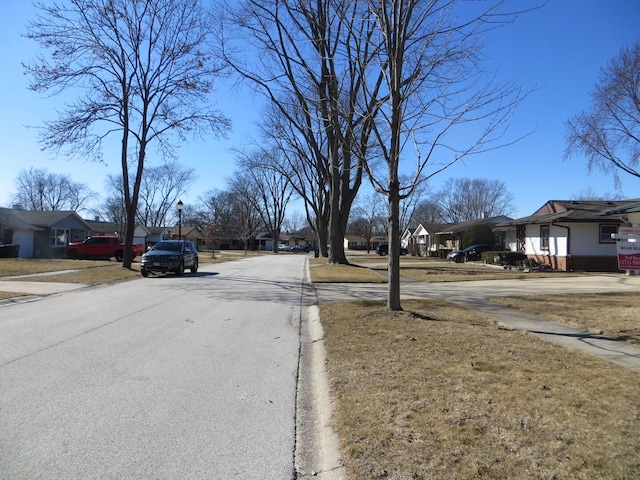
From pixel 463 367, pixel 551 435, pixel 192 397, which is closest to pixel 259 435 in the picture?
pixel 192 397

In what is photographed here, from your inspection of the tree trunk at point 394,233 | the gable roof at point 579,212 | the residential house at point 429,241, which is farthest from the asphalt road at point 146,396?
the residential house at point 429,241

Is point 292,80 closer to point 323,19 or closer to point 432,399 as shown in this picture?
point 323,19

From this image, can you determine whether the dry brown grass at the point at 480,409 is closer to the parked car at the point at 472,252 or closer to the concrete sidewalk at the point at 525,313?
the concrete sidewalk at the point at 525,313

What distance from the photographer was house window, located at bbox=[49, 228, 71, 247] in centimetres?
3975

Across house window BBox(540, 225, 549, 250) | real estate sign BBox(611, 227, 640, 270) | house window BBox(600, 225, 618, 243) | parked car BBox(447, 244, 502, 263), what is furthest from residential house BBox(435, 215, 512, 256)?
real estate sign BBox(611, 227, 640, 270)

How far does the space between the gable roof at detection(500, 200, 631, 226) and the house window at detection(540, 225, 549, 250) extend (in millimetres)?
624

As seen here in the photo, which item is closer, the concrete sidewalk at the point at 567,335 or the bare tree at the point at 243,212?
the concrete sidewalk at the point at 567,335

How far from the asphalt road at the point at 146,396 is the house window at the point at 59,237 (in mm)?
33472

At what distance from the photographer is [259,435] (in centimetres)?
417

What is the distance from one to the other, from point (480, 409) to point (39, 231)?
139ft

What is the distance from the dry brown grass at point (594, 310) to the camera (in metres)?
8.37

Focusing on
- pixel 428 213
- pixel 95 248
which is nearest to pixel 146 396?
pixel 95 248

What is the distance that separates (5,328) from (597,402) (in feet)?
31.0

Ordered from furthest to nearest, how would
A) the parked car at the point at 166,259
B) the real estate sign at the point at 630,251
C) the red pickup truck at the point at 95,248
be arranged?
the red pickup truck at the point at 95,248
the parked car at the point at 166,259
the real estate sign at the point at 630,251
